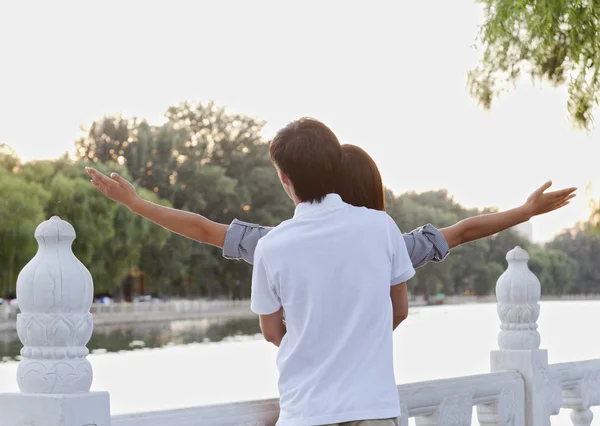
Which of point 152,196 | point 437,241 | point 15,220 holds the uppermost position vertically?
point 152,196

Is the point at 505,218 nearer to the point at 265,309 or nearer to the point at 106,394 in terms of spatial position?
the point at 265,309

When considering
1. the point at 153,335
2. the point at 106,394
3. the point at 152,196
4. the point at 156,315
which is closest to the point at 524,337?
the point at 106,394

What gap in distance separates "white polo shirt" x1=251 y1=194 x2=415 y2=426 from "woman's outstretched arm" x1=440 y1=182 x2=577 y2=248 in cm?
67

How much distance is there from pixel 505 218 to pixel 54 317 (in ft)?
4.74

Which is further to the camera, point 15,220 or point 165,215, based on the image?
point 15,220

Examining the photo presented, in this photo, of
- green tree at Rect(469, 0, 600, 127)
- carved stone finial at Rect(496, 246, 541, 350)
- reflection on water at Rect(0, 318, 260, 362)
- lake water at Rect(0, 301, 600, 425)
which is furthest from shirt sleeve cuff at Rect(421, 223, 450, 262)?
reflection on water at Rect(0, 318, 260, 362)

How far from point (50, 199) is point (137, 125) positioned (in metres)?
14.1

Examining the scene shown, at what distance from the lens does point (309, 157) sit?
256cm

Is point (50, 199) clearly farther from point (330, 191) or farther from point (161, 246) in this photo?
point (330, 191)

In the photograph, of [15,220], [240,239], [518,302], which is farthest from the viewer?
[15,220]

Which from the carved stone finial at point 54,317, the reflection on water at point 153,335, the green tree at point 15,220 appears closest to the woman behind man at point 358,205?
the carved stone finial at point 54,317

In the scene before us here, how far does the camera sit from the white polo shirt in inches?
97.7

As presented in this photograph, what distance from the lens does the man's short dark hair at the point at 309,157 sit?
2561 mm

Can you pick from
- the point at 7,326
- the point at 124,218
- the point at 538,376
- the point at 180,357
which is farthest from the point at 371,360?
the point at 124,218
